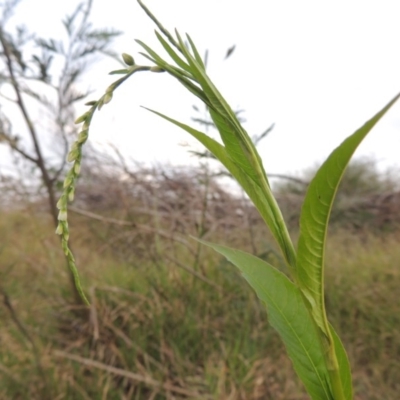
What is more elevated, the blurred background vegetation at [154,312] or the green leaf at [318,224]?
the green leaf at [318,224]

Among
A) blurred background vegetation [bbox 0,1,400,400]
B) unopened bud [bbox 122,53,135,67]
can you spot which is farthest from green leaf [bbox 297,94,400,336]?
blurred background vegetation [bbox 0,1,400,400]

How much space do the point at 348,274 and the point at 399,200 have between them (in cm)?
264

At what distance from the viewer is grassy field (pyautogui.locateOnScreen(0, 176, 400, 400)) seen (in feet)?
7.09

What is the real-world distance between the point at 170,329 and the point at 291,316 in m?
2.06

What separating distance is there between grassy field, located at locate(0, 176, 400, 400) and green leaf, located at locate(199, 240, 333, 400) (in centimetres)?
164

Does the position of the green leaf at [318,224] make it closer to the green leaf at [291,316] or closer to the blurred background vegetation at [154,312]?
the green leaf at [291,316]

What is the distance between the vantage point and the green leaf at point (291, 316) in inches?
16.4

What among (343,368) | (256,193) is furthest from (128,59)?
(343,368)

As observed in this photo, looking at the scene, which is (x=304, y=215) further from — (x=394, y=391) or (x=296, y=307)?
(x=394, y=391)

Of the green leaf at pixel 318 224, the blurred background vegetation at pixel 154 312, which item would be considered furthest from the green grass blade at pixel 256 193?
the blurred background vegetation at pixel 154 312

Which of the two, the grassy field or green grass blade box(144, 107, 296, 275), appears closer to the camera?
green grass blade box(144, 107, 296, 275)

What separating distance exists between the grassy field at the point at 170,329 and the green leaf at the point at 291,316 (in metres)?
1.64

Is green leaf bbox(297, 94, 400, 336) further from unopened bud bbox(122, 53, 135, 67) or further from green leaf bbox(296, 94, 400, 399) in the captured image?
unopened bud bbox(122, 53, 135, 67)

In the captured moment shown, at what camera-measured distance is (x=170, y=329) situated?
2.42 meters
